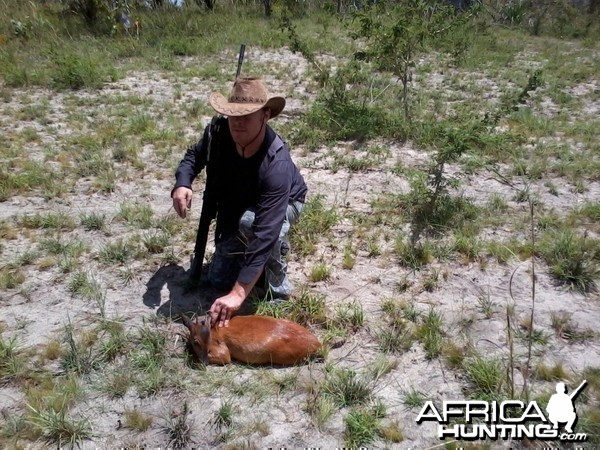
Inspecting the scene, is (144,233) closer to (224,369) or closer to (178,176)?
(178,176)

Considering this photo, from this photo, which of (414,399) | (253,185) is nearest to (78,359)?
(253,185)

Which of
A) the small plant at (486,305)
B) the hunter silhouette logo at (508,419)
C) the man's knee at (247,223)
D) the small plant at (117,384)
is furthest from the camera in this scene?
the small plant at (486,305)

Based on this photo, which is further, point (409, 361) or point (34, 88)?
point (34, 88)

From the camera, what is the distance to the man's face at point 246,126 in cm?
275

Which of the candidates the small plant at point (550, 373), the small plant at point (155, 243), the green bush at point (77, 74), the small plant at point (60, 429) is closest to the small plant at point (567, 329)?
the small plant at point (550, 373)

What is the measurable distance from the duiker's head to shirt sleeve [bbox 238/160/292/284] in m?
0.30

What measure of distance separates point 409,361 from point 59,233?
2861 mm

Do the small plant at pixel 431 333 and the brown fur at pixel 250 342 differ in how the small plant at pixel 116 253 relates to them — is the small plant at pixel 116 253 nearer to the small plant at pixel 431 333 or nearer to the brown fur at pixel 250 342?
the brown fur at pixel 250 342

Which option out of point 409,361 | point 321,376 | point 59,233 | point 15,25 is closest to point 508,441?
point 409,361

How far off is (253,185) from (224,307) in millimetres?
803

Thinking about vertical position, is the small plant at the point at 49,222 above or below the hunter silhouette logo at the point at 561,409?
above

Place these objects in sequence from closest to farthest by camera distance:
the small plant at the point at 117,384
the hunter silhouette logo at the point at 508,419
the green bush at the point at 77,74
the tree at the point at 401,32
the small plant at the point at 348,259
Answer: the hunter silhouette logo at the point at 508,419 < the small plant at the point at 117,384 < the small plant at the point at 348,259 < the tree at the point at 401,32 < the green bush at the point at 77,74

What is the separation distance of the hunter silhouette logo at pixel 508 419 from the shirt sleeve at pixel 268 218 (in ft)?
3.64

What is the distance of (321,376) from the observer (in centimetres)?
261
